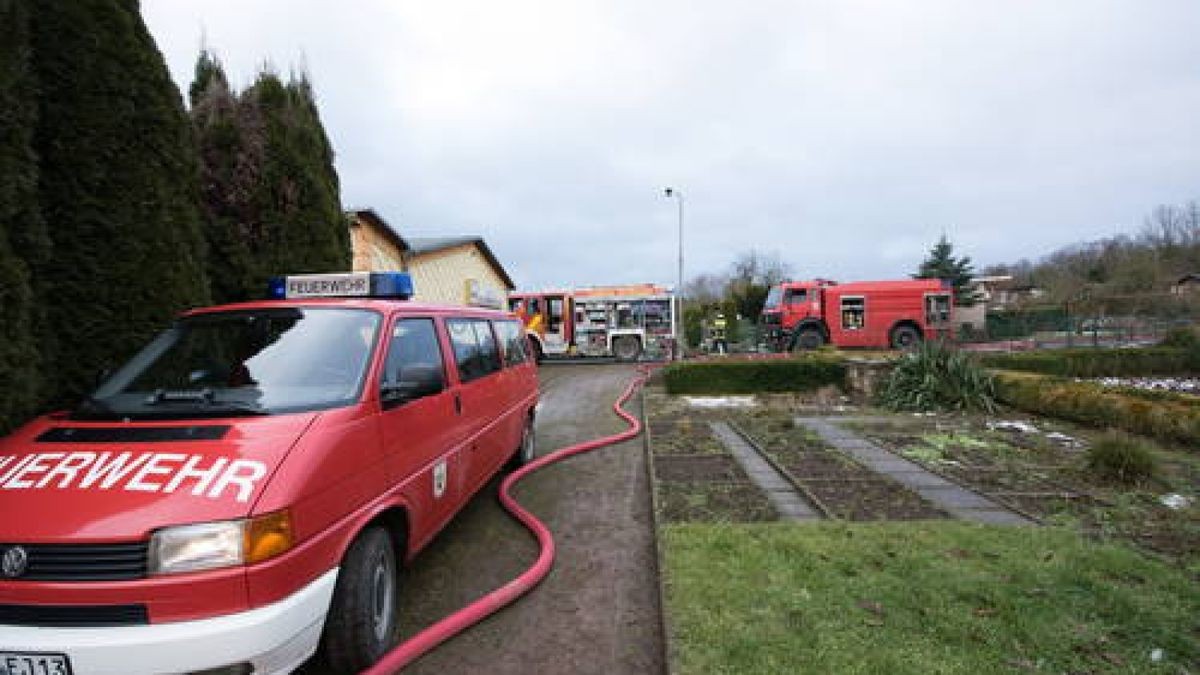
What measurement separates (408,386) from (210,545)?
1.18m

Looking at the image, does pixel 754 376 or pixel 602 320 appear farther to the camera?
pixel 602 320

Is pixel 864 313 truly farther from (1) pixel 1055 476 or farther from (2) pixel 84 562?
(2) pixel 84 562

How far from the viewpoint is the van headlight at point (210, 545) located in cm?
184

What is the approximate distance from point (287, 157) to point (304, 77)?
1.73 m

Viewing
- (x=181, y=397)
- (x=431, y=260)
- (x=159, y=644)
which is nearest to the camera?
(x=159, y=644)

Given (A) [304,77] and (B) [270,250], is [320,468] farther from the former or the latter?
(A) [304,77]

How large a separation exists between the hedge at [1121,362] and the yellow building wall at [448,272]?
1415 centimetres

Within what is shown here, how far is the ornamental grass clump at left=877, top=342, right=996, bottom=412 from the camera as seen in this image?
9.28 m

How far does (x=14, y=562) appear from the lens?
1.83 metres

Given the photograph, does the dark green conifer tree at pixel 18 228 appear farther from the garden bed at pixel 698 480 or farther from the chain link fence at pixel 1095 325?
the chain link fence at pixel 1095 325

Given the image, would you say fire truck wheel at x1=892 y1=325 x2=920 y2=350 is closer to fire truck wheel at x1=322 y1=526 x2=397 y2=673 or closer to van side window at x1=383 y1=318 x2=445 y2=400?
van side window at x1=383 y1=318 x2=445 y2=400

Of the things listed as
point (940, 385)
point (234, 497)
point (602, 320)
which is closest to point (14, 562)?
point (234, 497)

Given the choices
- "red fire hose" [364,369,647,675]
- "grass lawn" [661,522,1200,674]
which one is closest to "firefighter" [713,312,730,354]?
"red fire hose" [364,369,647,675]

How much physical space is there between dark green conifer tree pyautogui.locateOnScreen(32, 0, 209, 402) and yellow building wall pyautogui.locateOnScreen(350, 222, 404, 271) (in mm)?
6485
